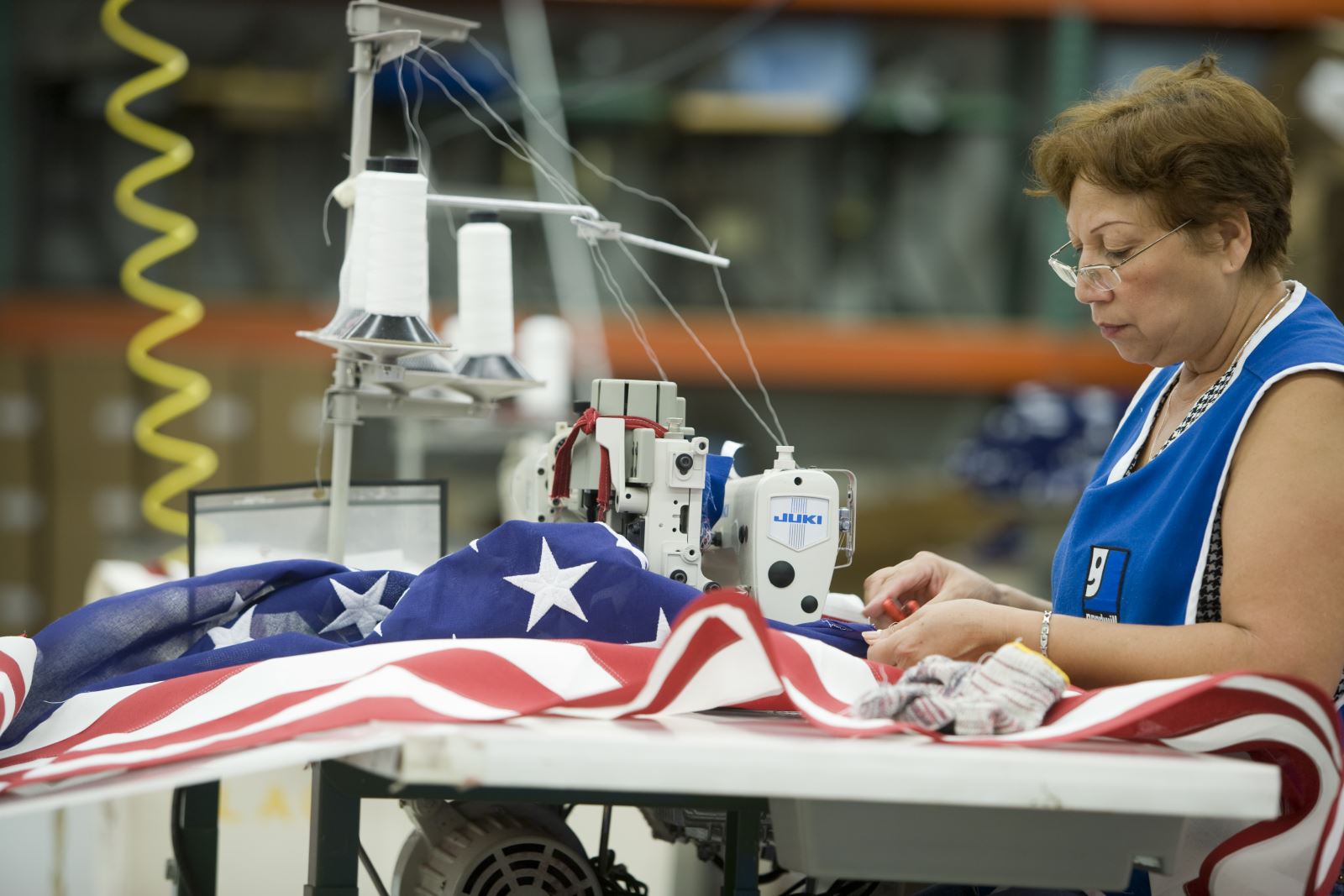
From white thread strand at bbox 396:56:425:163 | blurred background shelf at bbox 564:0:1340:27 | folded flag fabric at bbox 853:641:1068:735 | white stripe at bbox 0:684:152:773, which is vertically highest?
blurred background shelf at bbox 564:0:1340:27

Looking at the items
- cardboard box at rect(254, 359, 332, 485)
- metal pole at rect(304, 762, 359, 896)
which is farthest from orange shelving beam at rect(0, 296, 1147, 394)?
metal pole at rect(304, 762, 359, 896)

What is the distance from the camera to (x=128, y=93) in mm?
2717

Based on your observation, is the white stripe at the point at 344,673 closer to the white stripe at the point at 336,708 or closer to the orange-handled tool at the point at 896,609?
the white stripe at the point at 336,708

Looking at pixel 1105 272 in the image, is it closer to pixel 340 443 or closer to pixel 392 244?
pixel 392 244

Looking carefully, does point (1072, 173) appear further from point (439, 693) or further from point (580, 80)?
point (580, 80)

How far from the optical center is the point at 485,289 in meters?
2.13

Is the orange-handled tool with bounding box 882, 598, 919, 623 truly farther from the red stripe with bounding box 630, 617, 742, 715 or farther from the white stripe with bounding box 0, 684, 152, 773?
the white stripe with bounding box 0, 684, 152, 773

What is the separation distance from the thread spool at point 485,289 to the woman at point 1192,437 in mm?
854

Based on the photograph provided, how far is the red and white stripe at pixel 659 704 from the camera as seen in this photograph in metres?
1.01

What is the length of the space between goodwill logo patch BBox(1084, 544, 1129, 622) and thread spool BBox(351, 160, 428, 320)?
0.82m

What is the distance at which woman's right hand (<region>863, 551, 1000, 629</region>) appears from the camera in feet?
4.69

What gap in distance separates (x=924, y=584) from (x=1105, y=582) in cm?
19

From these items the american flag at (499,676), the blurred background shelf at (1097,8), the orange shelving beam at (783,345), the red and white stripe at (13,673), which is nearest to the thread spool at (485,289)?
the american flag at (499,676)

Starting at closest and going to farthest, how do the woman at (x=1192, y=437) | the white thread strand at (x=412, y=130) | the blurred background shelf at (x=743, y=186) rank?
the woman at (x=1192, y=437)
the white thread strand at (x=412, y=130)
the blurred background shelf at (x=743, y=186)
